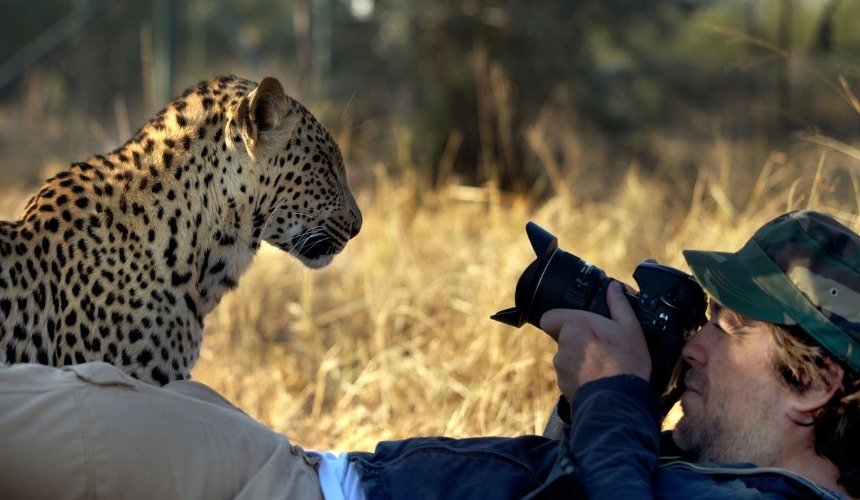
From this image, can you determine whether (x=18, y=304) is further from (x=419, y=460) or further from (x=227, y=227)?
(x=419, y=460)

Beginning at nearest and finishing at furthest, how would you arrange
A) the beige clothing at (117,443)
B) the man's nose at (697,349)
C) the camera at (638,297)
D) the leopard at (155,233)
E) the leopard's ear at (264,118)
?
1. the beige clothing at (117,443)
2. the camera at (638,297)
3. the man's nose at (697,349)
4. the leopard at (155,233)
5. the leopard's ear at (264,118)

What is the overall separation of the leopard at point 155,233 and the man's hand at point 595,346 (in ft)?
4.08

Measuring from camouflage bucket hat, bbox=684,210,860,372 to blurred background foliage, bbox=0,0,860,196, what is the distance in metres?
4.17

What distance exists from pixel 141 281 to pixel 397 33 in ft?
24.5

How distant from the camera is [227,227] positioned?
145 inches

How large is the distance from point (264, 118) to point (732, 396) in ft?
5.36

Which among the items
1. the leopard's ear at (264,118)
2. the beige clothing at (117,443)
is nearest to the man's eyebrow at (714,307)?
the beige clothing at (117,443)

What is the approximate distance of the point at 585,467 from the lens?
2.57m

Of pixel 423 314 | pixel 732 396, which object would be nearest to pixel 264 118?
pixel 732 396

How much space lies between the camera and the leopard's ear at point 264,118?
363 cm

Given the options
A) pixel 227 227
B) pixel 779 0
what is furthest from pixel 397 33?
pixel 227 227

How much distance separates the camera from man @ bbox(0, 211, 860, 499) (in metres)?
2.53

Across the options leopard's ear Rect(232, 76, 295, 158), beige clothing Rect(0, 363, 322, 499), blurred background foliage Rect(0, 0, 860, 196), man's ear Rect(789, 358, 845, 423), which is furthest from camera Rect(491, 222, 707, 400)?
blurred background foliage Rect(0, 0, 860, 196)

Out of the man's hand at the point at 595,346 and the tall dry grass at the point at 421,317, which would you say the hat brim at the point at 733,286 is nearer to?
the man's hand at the point at 595,346
